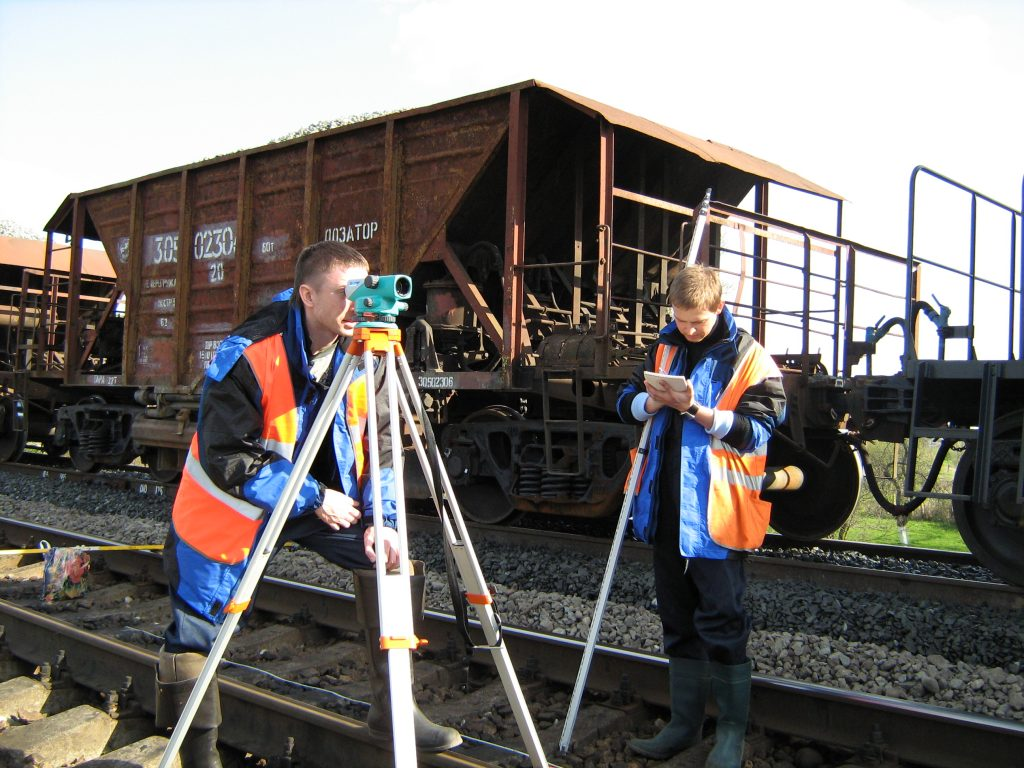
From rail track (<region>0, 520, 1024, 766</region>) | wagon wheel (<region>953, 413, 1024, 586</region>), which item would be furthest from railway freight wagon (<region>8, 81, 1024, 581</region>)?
rail track (<region>0, 520, 1024, 766</region>)

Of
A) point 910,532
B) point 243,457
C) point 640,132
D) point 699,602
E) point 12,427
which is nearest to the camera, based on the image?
point 243,457

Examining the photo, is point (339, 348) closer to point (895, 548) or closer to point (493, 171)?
point (493, 171)

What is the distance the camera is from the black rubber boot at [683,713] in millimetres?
3086

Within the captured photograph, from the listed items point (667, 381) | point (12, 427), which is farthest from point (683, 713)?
point (12, 427)

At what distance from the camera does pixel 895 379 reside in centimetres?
557

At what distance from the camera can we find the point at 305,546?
2959mm

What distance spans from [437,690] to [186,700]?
4.24 ft

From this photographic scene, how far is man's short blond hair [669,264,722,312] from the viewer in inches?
118

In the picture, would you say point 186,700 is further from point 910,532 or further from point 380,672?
point 910,532

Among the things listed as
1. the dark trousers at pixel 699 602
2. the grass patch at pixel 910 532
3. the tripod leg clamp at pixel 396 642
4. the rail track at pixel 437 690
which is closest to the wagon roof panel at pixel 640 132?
the grass patch at pixel 910 532

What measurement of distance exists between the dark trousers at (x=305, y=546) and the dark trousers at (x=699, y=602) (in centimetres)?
104

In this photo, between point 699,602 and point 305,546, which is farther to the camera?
point 699,602

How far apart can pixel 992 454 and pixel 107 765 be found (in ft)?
15.2

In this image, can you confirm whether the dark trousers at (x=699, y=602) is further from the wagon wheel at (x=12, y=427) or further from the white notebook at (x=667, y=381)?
the wagon wheel at (x=12, y=427)
